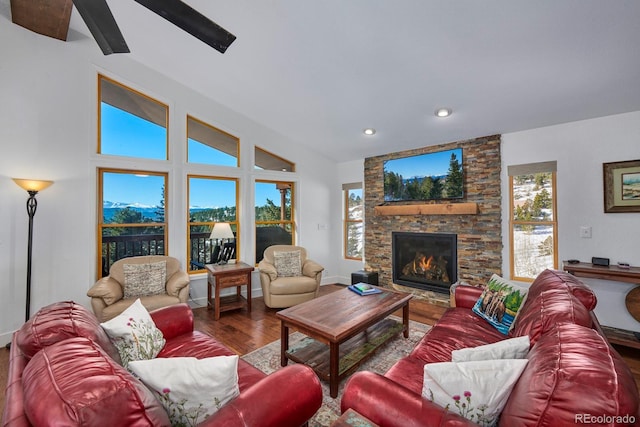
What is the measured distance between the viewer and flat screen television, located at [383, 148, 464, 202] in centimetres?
412

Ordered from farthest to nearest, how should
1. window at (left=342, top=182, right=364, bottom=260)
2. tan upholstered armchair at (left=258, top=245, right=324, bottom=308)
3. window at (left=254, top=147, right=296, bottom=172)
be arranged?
window at (left=342, top=182, right=364, bottom=260)
window at (left=254, top=147, right=296, bottom=172)
tan upholstered armchair at (left=258, top=245, right=324, bottom=308)

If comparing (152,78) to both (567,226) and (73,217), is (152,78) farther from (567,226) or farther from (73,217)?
(567,226)

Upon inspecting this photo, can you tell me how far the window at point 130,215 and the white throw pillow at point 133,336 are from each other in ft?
8.32

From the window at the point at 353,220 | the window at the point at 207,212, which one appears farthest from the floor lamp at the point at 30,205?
the window at the point at 353,220

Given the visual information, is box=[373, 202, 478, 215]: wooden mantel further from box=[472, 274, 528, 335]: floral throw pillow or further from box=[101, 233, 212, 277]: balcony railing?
box=[101, 233, 212, 277]: balcony railing

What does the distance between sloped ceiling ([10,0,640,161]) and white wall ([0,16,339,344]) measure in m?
0.46

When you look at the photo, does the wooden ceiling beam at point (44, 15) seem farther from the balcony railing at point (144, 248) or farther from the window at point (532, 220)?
the window at point (532, 220)

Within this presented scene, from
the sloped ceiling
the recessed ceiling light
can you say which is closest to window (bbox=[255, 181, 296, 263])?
the sloped ceiling

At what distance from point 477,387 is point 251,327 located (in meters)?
2.75

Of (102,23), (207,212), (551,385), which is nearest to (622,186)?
(551,385)

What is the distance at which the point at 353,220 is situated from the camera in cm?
553

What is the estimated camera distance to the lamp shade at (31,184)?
275 cm

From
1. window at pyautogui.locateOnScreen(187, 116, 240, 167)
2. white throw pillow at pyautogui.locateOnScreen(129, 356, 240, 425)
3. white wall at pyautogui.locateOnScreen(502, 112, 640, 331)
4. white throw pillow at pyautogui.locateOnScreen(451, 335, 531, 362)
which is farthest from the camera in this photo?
window at pyautogui.locateOnScreen(187, 116, 240, 167)

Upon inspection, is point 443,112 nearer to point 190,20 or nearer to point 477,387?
point 190,20
